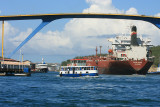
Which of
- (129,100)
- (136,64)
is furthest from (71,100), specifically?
(136,64)

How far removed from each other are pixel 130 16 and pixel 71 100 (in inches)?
1782

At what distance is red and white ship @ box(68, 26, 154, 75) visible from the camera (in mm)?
79438

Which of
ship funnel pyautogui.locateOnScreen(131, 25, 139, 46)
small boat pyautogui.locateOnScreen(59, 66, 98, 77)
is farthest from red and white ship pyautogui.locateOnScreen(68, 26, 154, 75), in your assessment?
small boat pyautogui.locateOnScreen(59, 66, 98, 77)

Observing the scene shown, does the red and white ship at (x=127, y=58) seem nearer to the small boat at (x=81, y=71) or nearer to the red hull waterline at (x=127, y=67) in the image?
the red hull waterline at (x=127, y=67)

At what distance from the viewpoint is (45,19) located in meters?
69.1

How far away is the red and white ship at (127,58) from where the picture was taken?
79.4 m

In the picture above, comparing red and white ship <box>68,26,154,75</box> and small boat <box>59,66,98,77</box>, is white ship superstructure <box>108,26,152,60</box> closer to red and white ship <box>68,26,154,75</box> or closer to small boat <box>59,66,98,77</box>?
red and white ship <box>68,26,154,75</box>

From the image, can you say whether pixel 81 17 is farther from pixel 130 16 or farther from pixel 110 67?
pixel 110 67

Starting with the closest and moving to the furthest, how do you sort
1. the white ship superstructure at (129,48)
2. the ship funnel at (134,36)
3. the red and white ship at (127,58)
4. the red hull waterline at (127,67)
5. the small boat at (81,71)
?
the small boat at (81,71) → the red hull waterline at (127,67) → the red and white ship at (127,58) → the white ship superstructure at (129,48) → the ship funnel at (134,36)

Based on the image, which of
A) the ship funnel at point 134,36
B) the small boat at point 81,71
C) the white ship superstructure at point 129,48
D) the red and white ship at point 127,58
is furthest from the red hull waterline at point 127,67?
the small boat at point 81,71

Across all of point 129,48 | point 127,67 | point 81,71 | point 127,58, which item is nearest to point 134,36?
point 129,48

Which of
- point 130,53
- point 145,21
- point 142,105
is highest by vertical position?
point 145,21

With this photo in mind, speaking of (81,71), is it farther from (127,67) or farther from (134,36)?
(134,36)

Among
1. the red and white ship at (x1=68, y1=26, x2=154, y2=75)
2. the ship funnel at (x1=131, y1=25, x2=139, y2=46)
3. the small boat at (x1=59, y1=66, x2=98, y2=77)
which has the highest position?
the ship funnel at (x1=131, y1=25, x2=139, y2=46)
